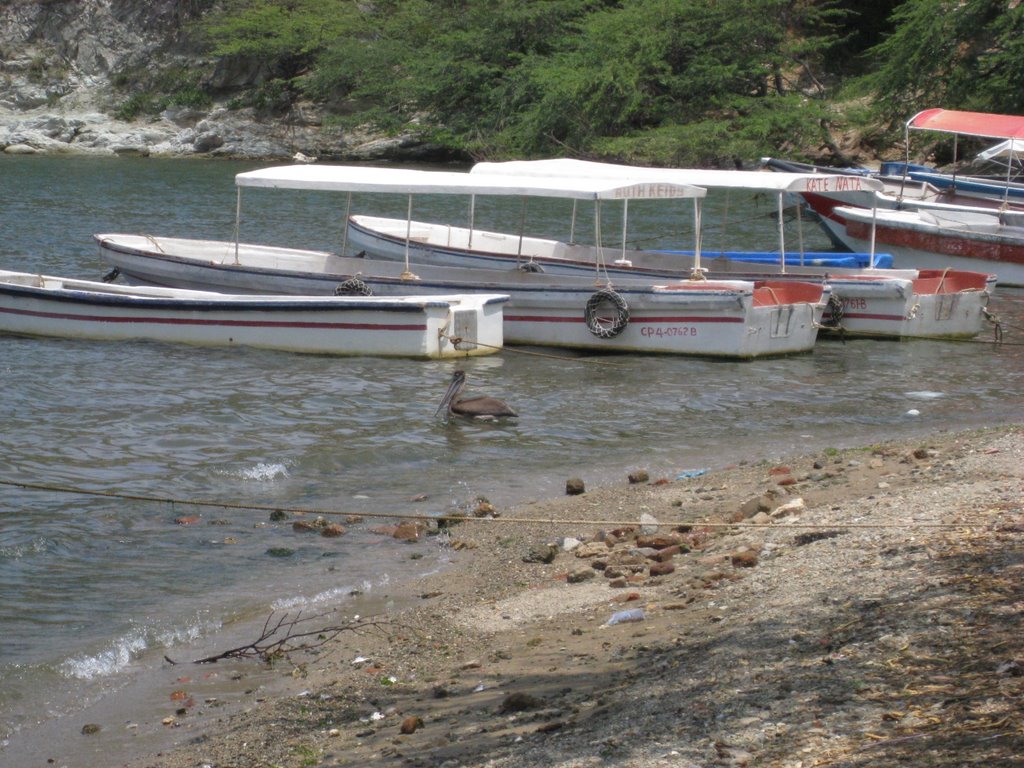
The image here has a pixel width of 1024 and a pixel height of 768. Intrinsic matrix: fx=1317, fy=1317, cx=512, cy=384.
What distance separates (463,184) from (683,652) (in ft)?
39.2

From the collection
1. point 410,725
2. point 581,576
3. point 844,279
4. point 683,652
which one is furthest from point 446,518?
point 844,279

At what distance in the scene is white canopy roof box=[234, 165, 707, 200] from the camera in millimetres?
16094

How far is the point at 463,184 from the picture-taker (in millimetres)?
16938

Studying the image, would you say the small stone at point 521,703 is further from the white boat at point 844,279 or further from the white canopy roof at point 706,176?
the white canopy roof at point 706,176

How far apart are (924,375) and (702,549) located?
27.4ft

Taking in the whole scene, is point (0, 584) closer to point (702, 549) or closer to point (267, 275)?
point (702, 549)

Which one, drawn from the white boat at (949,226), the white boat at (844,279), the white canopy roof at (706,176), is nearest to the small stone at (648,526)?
the white boat at (844,279)

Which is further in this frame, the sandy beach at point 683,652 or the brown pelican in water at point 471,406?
the brown pelican in water at point 471,406

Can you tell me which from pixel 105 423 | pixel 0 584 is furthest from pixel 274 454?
pixel 0 584

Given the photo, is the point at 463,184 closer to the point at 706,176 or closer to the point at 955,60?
the point at 706,176

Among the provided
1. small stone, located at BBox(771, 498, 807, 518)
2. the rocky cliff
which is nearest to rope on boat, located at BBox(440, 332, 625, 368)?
small stone, located at BBox(771, 498, 807, 518)

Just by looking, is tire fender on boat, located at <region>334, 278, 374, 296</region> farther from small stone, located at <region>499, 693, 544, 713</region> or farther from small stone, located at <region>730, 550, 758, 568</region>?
small stone, located at <region>499, 693, 544, 713</region>

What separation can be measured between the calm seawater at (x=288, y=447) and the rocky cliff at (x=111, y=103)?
37.2 m

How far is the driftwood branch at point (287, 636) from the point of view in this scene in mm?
6723
